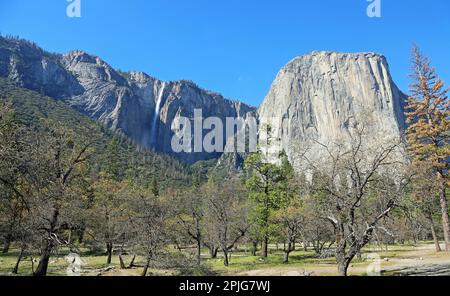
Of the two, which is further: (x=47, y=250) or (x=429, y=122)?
(x=429, y=122)

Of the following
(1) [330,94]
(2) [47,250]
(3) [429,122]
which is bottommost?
(2) [47,250]

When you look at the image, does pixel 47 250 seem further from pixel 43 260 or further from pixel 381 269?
pixel 381 269

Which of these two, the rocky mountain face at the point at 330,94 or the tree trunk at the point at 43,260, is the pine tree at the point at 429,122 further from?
the rocky mountain face at the point at 330,94

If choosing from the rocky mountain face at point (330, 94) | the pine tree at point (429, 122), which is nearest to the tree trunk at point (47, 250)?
the pine tree at point (429, 122)

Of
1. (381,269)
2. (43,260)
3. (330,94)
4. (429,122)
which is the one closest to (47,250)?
(43,260)

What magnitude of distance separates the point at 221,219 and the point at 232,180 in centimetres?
1509

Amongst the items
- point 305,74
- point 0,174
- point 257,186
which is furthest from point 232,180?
point 305,74

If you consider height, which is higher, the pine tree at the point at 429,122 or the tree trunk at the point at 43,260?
the pine tree at the point at 429,122

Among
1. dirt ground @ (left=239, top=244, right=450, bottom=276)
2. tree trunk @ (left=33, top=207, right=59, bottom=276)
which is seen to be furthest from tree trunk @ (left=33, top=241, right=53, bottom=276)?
dirt ground @ (left=239, top=244, right=450, bottom=276)

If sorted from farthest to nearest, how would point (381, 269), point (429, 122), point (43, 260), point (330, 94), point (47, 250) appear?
point (330, 94) < point (429, 122) < point (381, 269) < point (43, 260) < point (47, 250)

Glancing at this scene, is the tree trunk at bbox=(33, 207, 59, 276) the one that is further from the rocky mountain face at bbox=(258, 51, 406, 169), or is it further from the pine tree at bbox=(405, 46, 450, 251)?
the rocky mountain face at bbox=(258, 51, 406, 169)
